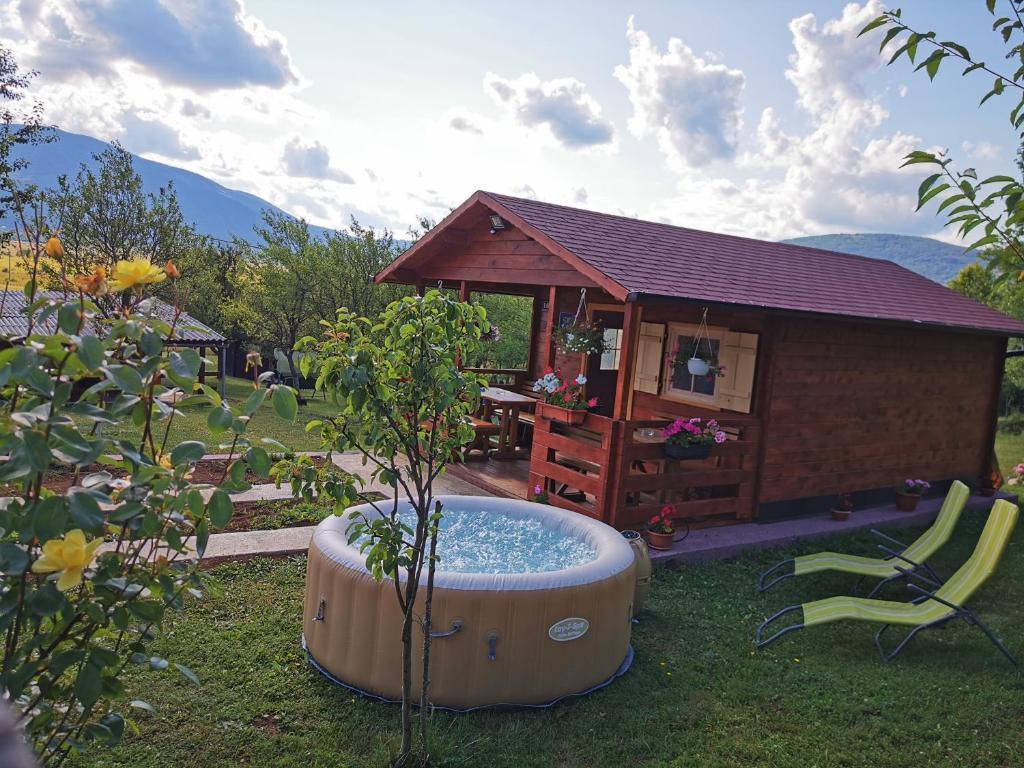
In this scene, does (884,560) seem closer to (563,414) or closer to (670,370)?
(563,414)

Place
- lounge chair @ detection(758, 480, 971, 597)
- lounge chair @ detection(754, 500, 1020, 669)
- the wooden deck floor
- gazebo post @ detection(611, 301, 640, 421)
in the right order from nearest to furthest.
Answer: lounge chair @ detection(754, 500, 1020, 669), lounge chair @ detection(758, 480, 971, 597), gazebo post @ detection(611, 301, 640, 421), the wooden deck floor

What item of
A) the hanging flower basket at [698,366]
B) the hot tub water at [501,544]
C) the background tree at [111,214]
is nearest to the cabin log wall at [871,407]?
the hanging flower basket at [698,366]

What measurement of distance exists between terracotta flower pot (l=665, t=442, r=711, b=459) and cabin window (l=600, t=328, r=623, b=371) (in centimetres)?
415

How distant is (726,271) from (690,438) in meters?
2.62

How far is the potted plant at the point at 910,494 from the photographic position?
9.76 metres

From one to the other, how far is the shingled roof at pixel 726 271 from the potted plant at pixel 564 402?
50.6 inches

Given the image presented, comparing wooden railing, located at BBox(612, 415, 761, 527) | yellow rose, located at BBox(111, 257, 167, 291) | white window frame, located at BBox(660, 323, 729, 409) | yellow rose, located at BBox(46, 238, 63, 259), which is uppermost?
yellow rose, located at BBox(46, 238, 63, 259)

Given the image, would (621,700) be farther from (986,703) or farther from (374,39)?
(374,39)

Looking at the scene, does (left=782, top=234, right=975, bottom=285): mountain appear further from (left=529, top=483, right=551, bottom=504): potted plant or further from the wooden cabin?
(left=529, top=483, right=551, bottom=504): potted plant

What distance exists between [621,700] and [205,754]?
2.43 meters

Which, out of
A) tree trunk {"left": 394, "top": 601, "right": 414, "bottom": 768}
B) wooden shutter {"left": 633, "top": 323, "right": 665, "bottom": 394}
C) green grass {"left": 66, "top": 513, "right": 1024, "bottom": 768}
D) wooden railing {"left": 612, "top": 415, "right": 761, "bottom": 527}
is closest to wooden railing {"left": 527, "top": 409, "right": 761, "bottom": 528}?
wooden railing {"left": 612, "top": 415, "right": 761, "bottom": 527}

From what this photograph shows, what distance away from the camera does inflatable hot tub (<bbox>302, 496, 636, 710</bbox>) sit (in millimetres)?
4316

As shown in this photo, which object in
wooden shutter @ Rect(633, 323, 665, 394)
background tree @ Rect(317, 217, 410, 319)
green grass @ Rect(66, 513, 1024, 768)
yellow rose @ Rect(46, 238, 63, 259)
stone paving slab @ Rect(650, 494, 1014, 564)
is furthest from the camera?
background tree @ Rect(317, 217, 410, 319)

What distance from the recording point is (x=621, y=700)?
4555 millimetres
